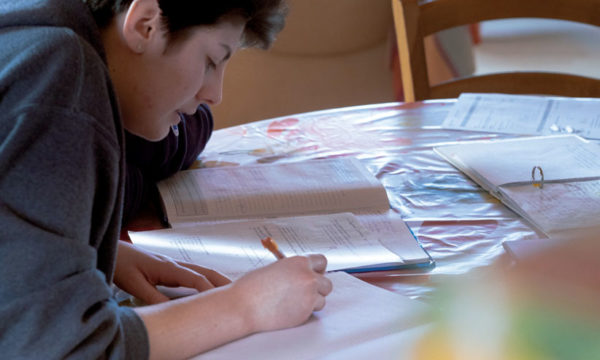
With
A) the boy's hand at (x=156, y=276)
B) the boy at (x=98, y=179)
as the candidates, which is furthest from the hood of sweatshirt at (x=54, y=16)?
the boy's hand at (x=156, y=276)

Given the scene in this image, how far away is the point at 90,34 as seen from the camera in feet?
2.36

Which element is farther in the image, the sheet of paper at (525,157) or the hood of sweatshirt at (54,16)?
the sheet of paper at (525,157)

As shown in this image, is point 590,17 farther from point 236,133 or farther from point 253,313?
point 253,313

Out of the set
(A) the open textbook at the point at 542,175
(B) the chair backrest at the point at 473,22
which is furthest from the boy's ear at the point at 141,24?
(B) the chair backrest at the point at 473,22

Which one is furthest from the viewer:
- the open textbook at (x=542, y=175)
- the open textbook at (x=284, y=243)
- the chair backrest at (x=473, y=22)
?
the chair backrest at (x=473, y=22)

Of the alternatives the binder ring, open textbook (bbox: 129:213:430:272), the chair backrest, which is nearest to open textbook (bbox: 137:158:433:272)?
open textbook (bbox: 129:213:430:272)

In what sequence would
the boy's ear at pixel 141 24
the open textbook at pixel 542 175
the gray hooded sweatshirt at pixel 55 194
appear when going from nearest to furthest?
1. the gray hooded sweatshirt at pixel 55 194
2. the boy's ear at pixel 141 24
3. the open textbook at pixel 542 175

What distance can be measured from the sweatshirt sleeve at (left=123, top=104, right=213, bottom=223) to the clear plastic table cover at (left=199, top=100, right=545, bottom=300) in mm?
61

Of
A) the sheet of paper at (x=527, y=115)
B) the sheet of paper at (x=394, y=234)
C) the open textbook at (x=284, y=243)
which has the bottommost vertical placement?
the sheet of paper at (x=527, y=115)

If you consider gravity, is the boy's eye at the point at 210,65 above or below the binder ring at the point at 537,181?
above

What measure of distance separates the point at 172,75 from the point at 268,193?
0.35 m

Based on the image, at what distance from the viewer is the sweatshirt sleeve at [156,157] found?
110 centimetres

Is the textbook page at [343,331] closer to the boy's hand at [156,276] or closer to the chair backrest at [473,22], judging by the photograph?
the boy's hand at [156,276]

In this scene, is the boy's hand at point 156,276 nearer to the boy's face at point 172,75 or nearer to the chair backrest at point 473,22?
the boy's face at point 172,75
